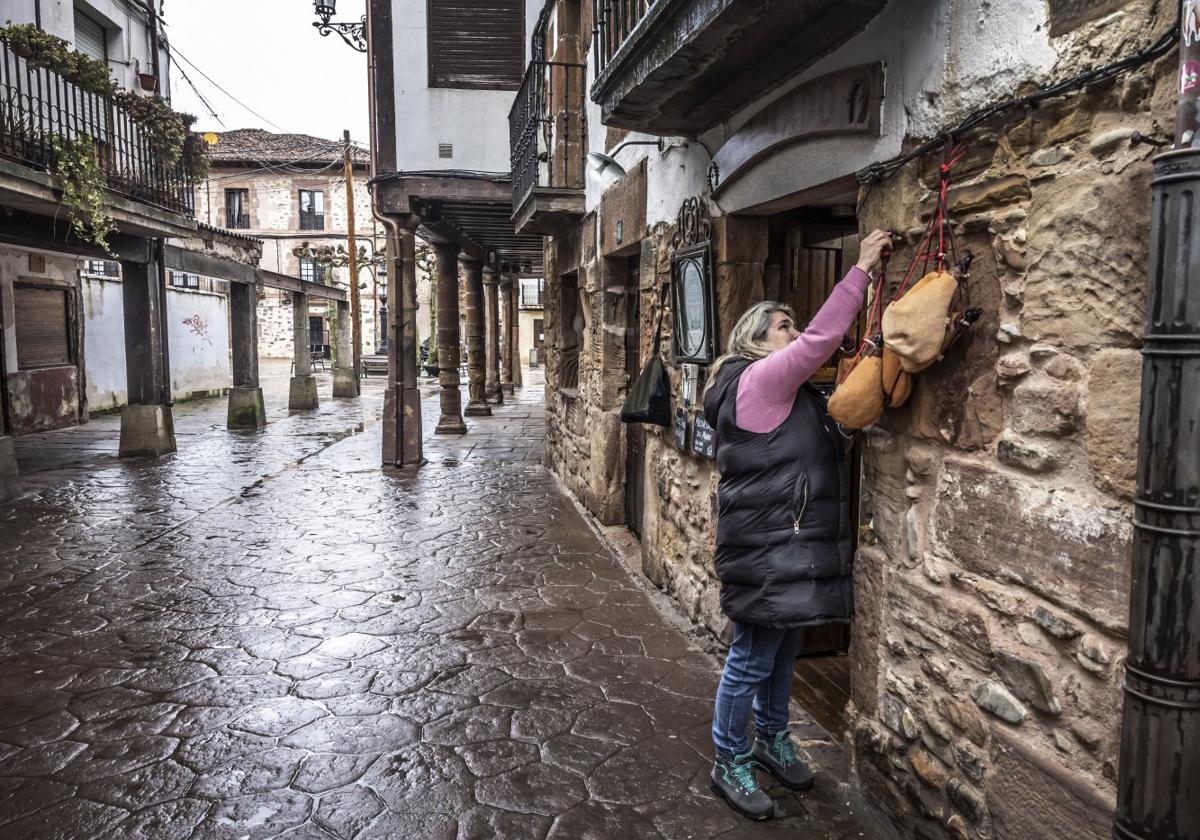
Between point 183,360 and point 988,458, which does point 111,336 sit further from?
point 988,458

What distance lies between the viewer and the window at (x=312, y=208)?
35.8 meters

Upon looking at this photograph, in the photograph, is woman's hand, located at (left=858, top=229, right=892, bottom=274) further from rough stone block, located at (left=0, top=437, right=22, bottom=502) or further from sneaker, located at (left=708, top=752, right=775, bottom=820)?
rough stone block, located at (left=0, top=437, right=22, bottom=502)

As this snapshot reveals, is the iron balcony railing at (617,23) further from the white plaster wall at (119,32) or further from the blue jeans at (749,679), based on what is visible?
the white plaster wall at (119,32)

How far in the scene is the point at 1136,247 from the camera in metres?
1.82

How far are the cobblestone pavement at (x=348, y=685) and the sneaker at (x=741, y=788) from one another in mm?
49

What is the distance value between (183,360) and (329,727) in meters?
18.1

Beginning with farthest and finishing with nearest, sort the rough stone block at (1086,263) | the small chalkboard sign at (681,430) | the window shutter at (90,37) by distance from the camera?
the window shutter at (90,37)
the small chalkboard sign at (681,430)
the rough stone block at (1086,263)

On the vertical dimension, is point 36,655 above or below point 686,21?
below

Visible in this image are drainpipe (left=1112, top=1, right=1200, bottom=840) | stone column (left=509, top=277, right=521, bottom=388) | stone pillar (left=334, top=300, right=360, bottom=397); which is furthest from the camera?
stone column (left=509, top=277, right=521, bottom=388)

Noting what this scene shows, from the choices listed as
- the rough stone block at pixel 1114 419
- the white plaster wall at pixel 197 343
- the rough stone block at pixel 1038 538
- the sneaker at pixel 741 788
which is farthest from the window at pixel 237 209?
the rough stone block at pixel 1114 419

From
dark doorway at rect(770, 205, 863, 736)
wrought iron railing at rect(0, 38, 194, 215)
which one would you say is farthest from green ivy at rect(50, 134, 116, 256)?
dark doorway at rect(770, 205, 863, 736)

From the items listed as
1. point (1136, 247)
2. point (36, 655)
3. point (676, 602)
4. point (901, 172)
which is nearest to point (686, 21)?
point (901, 172)

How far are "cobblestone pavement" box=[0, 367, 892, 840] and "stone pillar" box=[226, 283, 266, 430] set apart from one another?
20.8ft

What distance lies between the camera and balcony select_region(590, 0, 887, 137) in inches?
113
